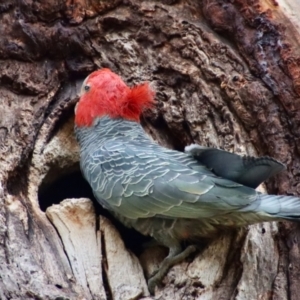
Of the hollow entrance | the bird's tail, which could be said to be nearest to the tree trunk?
the hollow entrance

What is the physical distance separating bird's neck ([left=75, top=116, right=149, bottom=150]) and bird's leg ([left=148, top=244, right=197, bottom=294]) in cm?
63

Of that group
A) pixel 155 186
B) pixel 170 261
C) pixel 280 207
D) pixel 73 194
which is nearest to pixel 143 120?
pixel 73 194

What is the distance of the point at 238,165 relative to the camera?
117 inches

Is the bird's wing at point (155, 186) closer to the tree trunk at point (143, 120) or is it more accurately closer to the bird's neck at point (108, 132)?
the bird's neck at point (108, 132)

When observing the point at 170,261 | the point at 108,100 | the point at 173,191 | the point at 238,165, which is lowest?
the point at 170,261

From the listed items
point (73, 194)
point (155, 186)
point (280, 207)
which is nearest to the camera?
point (280, 207)

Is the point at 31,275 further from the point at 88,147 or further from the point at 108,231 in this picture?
the point at 88,147

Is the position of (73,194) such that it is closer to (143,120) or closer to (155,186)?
(143,120)

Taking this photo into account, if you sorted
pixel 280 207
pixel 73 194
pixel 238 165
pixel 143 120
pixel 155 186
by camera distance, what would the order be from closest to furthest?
1. pixel 280 207
2. pixel 238 165
3. pixel 155 186
4. pixel 143 120
5. pixel 73 194

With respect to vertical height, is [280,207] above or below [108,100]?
below

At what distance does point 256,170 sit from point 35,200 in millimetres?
1212

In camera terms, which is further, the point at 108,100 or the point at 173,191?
the point at 108,100

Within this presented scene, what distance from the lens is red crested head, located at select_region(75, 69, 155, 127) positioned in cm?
358

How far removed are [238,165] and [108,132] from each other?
85 cm
